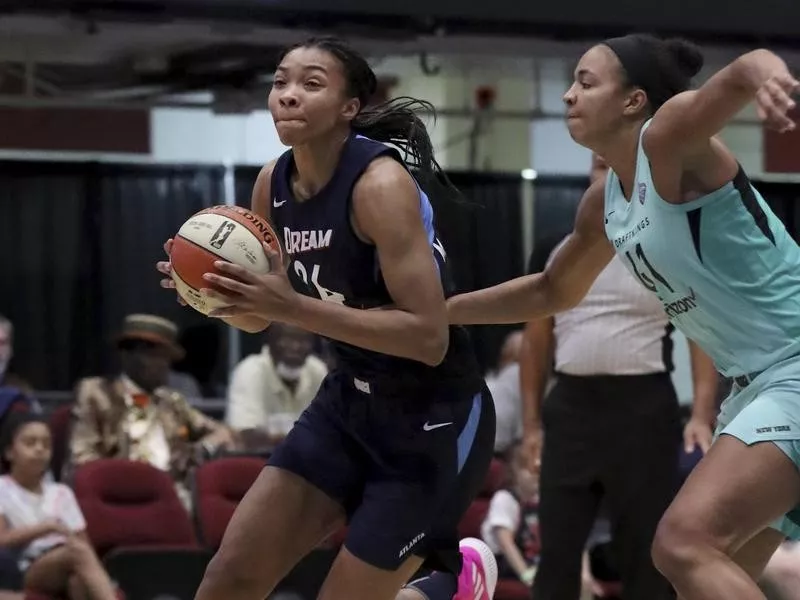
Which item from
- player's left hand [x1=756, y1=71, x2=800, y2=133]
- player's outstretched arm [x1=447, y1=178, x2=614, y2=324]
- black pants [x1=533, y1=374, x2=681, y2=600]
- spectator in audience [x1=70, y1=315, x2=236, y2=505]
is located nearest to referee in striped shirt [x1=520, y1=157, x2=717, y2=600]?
black pants [x1=533, y1=374, x2=681, y2=600]

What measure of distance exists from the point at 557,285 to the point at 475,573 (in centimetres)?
89

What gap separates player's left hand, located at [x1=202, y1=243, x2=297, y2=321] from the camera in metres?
3.36

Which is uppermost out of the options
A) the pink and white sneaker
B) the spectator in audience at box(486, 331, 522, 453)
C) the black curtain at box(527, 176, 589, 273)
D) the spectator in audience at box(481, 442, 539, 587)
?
the black curtain at box(527, 176, 589, 273)

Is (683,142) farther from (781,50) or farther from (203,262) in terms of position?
(781,50)

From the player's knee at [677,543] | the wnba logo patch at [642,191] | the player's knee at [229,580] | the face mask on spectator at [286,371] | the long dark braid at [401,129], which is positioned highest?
the long dark braid at [401,129]

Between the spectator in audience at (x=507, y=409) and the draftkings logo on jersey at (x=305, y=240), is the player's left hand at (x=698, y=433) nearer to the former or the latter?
the draftkings logo on jersey at (x=305, y=240)

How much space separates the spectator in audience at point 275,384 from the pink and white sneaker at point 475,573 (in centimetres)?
381

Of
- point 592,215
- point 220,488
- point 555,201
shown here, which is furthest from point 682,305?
point 555,201

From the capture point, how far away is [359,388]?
12.6 feet

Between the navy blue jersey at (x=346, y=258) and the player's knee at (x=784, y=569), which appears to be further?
the player's knee at (x=784, y=569)

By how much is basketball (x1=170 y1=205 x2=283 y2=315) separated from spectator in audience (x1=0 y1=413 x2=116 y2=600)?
3252 mm

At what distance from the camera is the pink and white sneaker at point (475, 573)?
4422 millimetres

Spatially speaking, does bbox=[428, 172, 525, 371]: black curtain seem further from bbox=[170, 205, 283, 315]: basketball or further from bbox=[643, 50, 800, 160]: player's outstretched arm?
bbox=[643, 50, 800, 160]: player's outstretched arm

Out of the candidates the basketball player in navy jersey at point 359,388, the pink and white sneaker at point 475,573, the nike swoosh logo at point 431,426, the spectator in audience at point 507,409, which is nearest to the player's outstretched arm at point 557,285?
the basketball player in navy jersey at point 359,388
